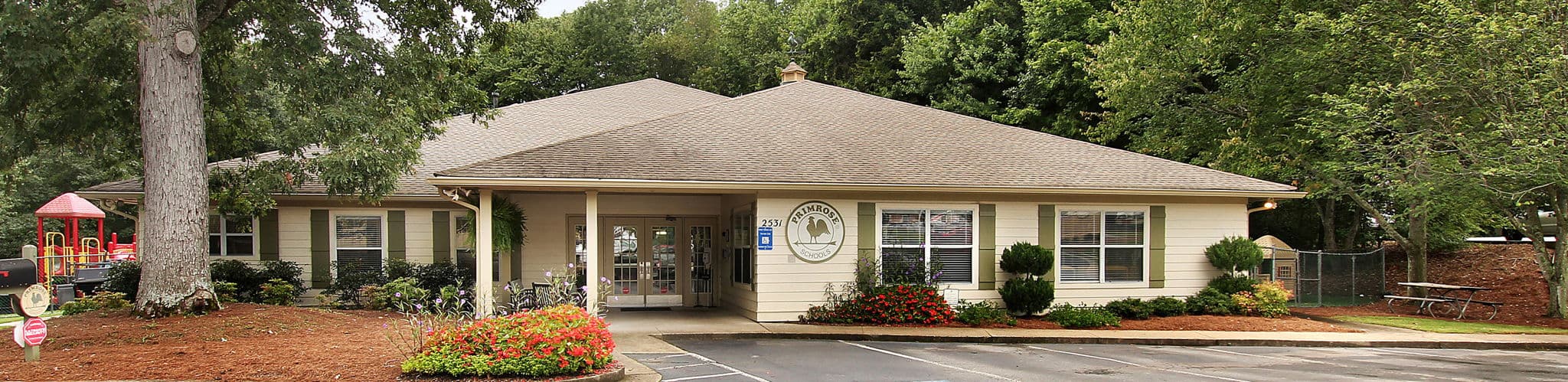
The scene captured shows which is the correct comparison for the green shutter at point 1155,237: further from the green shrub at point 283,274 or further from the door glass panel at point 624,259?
the green shrub at point 283,274

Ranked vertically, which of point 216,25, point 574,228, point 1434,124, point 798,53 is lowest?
point 574,228

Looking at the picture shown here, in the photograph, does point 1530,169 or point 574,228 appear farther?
point 574,228

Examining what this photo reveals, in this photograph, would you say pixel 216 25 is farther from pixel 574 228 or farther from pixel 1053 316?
pixel 1053 316

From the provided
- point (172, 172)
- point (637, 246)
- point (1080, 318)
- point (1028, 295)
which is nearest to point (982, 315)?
point (1028, 295)

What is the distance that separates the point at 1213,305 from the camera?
1580 centimetres

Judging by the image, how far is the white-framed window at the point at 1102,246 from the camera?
1577 centimetres

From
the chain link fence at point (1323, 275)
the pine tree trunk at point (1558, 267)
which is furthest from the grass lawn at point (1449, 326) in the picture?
the chain link fence at point (1323, 275)

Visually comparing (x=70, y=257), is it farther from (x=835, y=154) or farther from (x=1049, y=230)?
(x=1049, y=230)

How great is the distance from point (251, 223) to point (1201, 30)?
61.2 ft

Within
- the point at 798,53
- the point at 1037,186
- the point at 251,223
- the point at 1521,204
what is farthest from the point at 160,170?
the point at 798,53

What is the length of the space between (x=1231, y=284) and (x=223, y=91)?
15328 mm

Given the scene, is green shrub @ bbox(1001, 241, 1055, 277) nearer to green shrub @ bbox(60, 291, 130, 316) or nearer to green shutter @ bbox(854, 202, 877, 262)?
green shutter @ bbox(854, 202, 877, 262)

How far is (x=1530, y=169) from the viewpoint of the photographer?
15.1 metres

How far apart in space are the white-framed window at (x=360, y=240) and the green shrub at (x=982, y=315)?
9.48 meters
